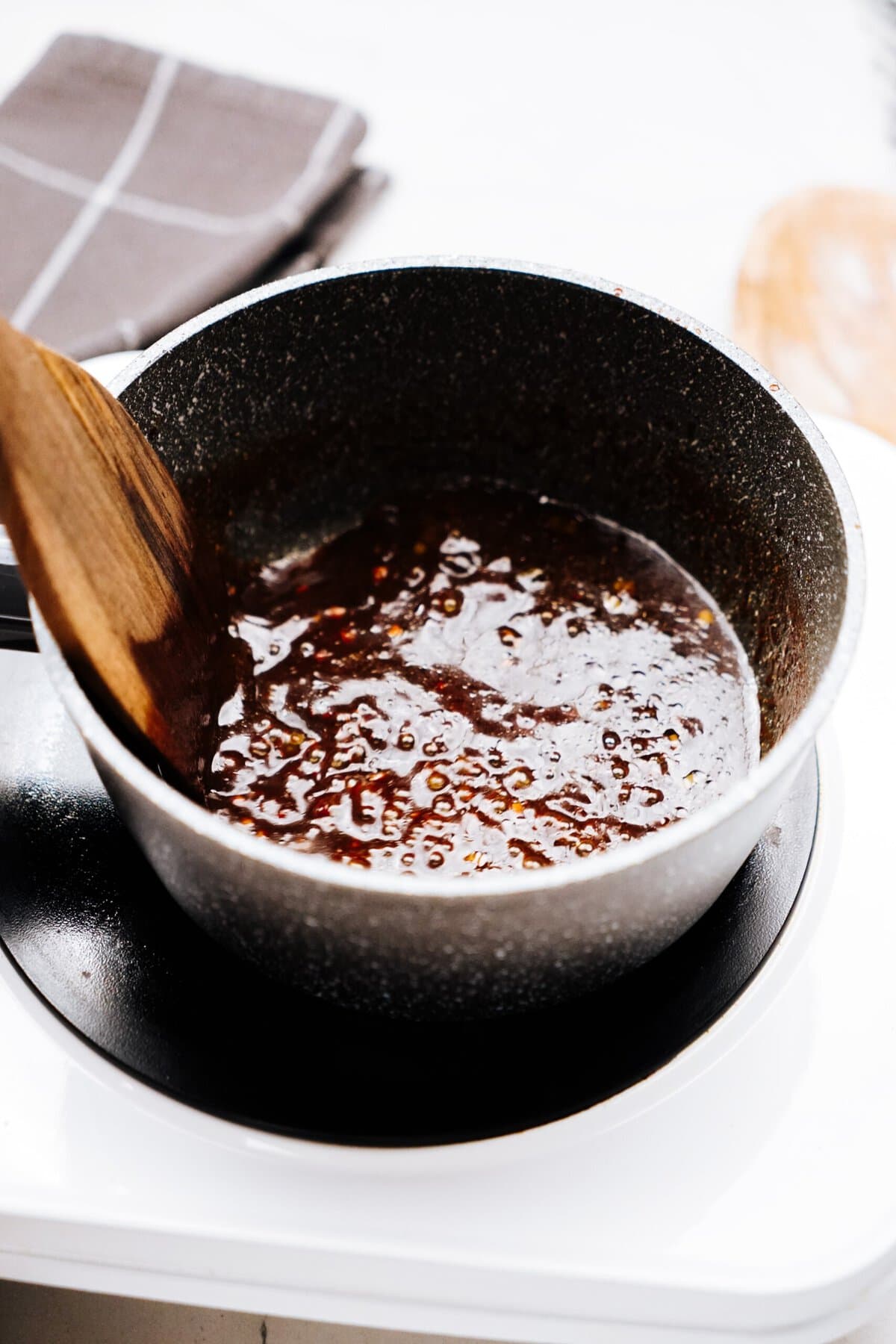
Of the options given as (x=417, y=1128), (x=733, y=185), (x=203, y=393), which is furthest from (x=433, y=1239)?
(x=733, y=185)

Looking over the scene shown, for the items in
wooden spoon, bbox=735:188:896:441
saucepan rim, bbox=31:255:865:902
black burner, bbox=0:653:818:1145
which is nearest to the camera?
saucepan rim, bbox=31:255:865:902

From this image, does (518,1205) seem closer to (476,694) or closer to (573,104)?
(476,694)

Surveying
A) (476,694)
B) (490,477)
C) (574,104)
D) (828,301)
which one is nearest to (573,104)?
(574,104)

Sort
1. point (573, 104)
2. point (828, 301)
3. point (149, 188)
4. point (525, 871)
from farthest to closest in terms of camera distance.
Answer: point (573, 104) → point (149, 188) → point (828, 301) → point (525, 871)

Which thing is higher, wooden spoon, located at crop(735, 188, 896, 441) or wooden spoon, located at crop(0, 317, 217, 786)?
wooden spoon, located at crop(735, 188, 896, 441)

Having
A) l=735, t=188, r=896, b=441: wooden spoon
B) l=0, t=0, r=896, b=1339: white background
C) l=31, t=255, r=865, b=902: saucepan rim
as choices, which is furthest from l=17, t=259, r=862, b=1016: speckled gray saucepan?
l=0, t=0, r=896, b=1339: white background

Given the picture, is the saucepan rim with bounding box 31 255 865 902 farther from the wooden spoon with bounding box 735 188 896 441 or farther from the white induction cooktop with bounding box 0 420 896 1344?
the wooden spoon with bounding box 735 188 896 441

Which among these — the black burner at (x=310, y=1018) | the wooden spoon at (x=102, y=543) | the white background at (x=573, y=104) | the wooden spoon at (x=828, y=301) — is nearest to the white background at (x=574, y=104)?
the white background at (x=573, y=104)

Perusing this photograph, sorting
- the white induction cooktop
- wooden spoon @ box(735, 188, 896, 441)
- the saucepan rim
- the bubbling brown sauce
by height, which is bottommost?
the white induction cooktop
